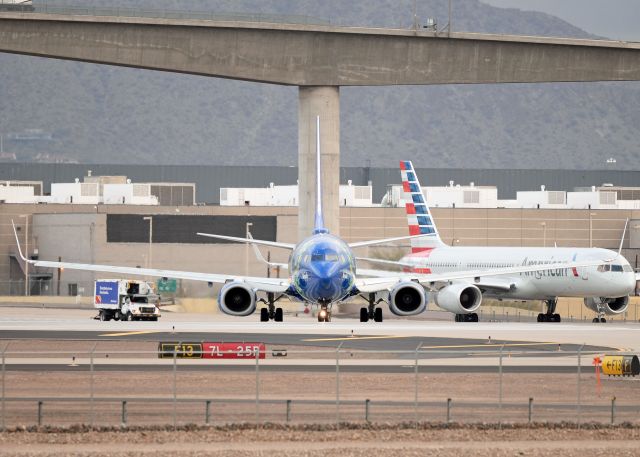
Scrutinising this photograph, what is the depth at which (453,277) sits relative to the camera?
79.0 meters

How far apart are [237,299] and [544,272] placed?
22277 mm

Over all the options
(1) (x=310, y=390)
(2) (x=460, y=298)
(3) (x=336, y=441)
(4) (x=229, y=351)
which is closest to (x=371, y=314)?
(2) (x=460, y=298)

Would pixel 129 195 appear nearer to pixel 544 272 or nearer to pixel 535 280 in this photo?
pixel 535 280

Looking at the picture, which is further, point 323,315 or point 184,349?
point 323,315

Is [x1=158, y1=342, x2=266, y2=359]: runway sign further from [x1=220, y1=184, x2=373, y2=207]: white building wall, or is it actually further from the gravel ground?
[x1=220, y1=184, x2=373, y2=207]: white building wall

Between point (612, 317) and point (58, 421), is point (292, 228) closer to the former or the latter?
point (612, 317)

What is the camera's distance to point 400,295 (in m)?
70.9

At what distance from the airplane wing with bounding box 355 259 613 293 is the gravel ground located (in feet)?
112

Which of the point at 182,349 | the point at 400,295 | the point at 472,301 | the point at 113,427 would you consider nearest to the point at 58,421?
Result: the point at 113,427

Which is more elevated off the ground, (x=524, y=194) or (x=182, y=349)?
(x=524, y=194)

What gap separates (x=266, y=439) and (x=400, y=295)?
36907mm

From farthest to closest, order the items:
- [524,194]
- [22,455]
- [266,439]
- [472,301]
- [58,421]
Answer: [524,194], [472,301], [58,421], [266,439], [22,455]

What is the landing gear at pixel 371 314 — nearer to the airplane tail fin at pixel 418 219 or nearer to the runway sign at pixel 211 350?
Result: the runway sign at pixel 211 350

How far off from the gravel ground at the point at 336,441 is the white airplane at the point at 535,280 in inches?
1834
